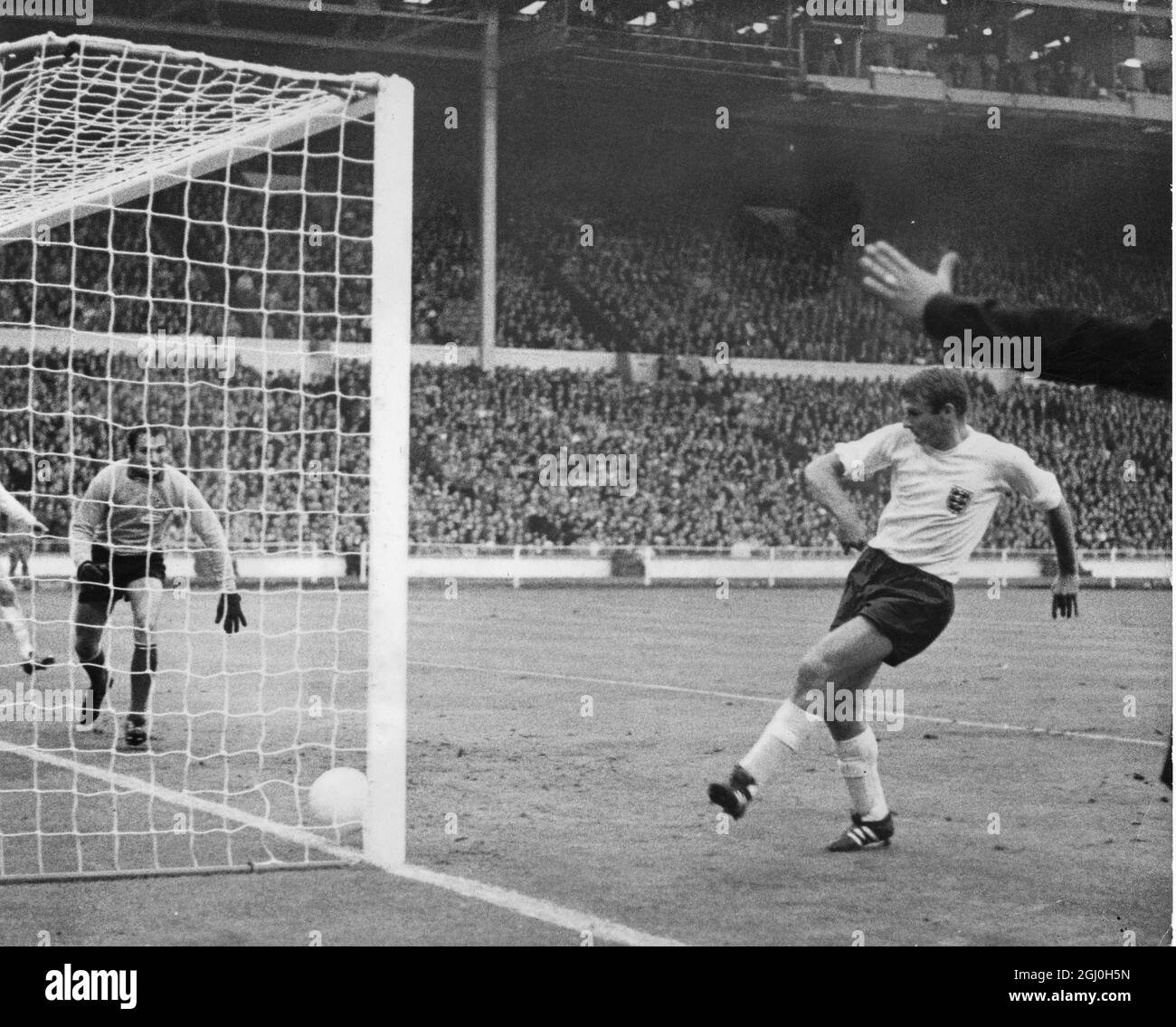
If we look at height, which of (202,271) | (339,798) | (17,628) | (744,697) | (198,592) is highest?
(202,271)

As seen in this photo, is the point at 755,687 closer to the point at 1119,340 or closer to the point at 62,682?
the point at 62,682

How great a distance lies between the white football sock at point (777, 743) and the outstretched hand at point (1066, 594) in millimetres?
992

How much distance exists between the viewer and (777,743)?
5875 millimetres

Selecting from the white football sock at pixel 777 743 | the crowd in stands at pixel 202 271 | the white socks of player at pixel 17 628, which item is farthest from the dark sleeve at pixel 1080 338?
the crowd in stands at pixel 202 271

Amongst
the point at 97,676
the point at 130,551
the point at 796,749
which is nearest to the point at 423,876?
the point at 796,749

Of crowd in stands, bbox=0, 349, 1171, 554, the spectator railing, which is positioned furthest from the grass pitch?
the spectator railing

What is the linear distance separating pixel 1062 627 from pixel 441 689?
10.3 m

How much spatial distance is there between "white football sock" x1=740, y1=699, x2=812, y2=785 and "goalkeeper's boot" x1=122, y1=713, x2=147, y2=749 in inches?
144

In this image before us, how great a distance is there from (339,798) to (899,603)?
2209 mm

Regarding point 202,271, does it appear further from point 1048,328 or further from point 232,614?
point 1048,328

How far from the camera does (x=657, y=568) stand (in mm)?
28469

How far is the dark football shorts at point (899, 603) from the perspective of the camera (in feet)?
19.7

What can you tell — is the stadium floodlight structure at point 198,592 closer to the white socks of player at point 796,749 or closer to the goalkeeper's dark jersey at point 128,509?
the goalkeeper's dark jersey at point 128,509
